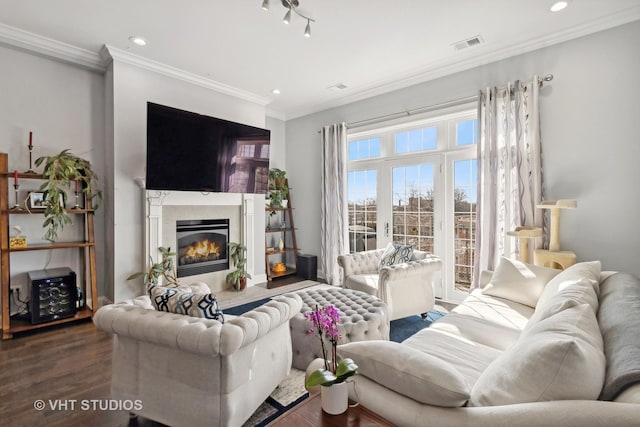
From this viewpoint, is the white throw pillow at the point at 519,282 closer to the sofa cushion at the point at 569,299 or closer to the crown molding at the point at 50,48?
the sofa cushion at the point at 569,299

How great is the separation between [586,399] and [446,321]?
4.55 feet

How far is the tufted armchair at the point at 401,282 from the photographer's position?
307 cm

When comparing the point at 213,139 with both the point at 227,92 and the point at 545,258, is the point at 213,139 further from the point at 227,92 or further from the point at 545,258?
the point at 545,258

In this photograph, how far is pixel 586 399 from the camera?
850 mm

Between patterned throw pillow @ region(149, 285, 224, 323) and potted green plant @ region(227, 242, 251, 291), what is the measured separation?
2731mm

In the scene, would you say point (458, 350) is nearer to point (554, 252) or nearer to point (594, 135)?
point (554, 252)

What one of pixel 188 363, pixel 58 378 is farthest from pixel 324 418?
pixel 58 378

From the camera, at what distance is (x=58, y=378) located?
227 cm

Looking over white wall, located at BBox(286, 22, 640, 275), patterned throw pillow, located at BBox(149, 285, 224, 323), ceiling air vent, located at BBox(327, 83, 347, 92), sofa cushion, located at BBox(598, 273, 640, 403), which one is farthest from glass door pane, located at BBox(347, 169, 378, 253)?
patterned throw pillow, located at BBox(149, 285, 224, 323)

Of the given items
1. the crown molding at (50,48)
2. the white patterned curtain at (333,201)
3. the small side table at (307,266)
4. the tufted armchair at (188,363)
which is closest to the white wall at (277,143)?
the white patterned curtain at (333,201)

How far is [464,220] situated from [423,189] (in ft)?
2.21

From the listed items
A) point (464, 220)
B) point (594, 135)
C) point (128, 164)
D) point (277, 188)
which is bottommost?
point (464, 220)

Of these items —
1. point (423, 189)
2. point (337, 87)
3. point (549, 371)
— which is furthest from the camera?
point (337, 87)

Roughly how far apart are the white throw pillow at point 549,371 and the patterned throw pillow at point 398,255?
2.46 meters
